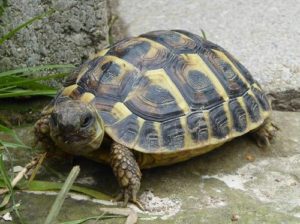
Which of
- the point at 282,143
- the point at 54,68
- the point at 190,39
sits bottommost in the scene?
the point at 282,143

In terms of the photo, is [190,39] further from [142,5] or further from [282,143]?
[142,5]

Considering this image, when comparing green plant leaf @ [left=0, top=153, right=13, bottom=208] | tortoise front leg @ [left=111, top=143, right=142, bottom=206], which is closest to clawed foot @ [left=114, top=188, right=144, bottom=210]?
tortoise front leg @ [left=111, top=143, right=142, bottom=206]

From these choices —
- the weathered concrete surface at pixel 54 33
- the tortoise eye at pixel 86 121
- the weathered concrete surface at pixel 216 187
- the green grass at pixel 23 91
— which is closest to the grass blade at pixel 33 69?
the green grass at pixel 23 91

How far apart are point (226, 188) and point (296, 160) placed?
1.35 ft

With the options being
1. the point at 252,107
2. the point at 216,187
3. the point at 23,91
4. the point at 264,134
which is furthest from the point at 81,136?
the point at 264,134

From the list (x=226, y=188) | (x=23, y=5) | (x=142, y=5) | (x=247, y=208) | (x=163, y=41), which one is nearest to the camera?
(x=247, y=208)

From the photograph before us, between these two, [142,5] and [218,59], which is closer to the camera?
[218,59]

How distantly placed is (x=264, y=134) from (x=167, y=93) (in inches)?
24.4

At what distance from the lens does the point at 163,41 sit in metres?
3.03

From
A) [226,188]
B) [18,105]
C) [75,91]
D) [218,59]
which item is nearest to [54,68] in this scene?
[18,105]

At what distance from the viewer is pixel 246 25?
13.8 feet

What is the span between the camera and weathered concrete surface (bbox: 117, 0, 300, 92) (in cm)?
374

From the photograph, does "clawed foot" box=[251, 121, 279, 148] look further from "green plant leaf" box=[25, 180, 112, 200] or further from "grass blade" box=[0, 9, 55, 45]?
"grass blade" box=[0, 9, 55, 45]

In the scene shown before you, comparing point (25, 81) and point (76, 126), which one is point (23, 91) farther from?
point (76, 126)
